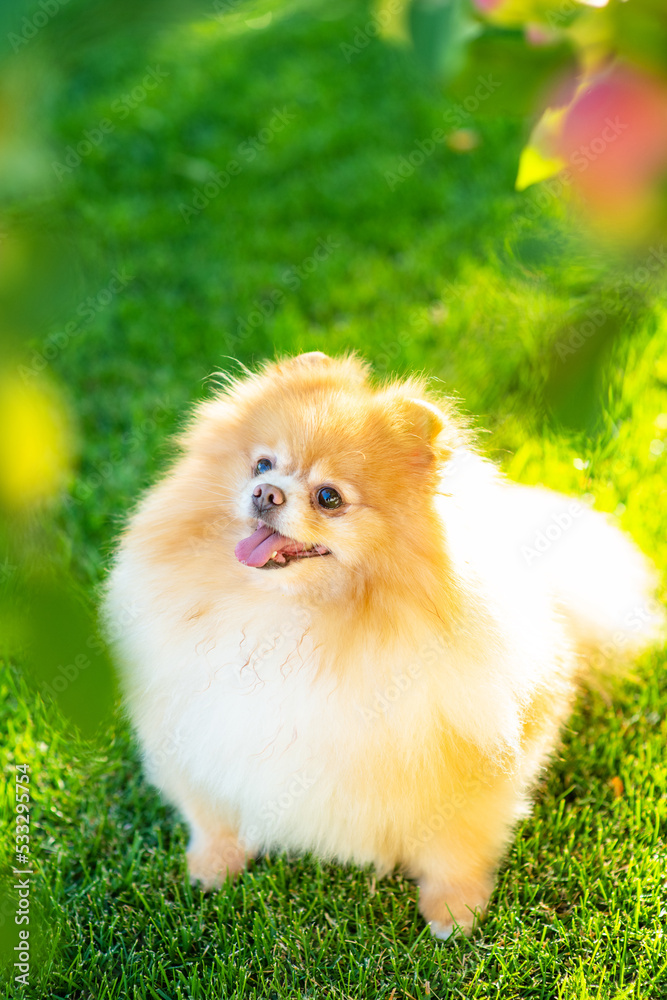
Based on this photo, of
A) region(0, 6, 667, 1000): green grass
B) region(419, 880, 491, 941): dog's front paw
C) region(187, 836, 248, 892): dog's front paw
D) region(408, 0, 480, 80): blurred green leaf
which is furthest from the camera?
region(187, 836, 248, 892): dog's front paw

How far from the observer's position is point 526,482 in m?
3.22

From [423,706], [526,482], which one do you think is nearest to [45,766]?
[423,706]

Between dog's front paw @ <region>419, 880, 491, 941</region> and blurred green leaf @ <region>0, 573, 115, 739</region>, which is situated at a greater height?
blurred green leaf @ <region>0, 573, 115, 739</region>

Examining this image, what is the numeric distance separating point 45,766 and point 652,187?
8.32ft

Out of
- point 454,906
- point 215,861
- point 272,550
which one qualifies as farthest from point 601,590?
point 215,861

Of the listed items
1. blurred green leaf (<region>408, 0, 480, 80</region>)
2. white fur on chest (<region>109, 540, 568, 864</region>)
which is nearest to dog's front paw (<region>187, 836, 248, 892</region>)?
white fur on chest (<region>109, 540, 568, 864</region>)

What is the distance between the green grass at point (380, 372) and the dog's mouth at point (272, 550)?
0.38m

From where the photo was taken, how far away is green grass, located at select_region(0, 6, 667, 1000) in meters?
0.88

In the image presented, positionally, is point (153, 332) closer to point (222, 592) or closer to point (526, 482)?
point (526, 482)

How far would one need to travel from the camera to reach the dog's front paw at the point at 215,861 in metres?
2.30

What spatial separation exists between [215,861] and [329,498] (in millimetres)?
1225

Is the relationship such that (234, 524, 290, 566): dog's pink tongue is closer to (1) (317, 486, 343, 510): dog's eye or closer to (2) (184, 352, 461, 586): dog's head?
(2) (184, 352, 461, 586): dog's head

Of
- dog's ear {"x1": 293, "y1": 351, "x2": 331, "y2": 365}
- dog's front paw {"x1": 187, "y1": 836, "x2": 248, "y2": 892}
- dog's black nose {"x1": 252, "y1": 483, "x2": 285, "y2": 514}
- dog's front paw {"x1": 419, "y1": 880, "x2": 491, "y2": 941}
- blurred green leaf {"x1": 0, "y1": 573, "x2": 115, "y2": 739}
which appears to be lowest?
dog's front paw {"x1": 187, "y1": 836, "x2": 248, "y2": 892}

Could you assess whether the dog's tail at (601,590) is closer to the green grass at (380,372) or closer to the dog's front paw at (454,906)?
the green grass at (380,372)
